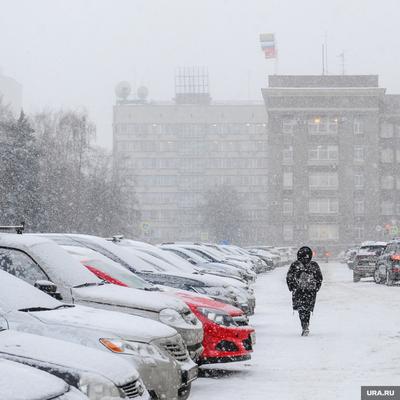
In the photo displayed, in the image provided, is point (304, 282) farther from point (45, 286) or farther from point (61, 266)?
point (45, 286)

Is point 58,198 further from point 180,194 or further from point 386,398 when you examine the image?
point 180,194

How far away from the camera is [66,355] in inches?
263

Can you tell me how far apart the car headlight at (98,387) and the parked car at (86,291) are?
3.67 m

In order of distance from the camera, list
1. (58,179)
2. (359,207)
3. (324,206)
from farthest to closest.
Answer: (359,207) → (324,206) → (58,179)

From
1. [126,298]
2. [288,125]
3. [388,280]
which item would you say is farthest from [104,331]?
[288,125]

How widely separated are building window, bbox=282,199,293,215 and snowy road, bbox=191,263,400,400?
299ft

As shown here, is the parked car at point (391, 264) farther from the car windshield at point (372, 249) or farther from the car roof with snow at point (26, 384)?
the car roof with snow at point (26, 384)

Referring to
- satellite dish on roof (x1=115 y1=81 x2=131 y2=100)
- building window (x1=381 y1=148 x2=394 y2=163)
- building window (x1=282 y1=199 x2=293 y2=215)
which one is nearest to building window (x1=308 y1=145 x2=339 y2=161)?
building window (x1=282 y1=199 x2=293 y2=215)

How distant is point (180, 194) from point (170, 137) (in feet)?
33.1

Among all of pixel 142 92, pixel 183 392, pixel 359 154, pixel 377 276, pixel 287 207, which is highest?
pixel 142 92

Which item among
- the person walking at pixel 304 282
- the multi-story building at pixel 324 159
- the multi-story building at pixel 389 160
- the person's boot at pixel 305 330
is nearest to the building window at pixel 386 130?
the multi-story building at pixel 389 160

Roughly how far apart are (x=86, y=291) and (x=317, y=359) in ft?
14.4

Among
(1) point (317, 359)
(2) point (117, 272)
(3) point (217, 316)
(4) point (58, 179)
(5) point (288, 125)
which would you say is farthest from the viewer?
(5) point (288, 125)

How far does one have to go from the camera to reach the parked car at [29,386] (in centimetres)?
498
